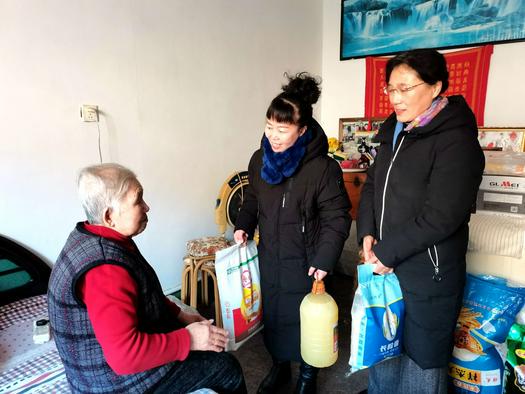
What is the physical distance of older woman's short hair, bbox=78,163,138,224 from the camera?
917 millimetres

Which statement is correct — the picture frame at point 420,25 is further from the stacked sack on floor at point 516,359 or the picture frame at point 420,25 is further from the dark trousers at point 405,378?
the dark trousers at point 405,378

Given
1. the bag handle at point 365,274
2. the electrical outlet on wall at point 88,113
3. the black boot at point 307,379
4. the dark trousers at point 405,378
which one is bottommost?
the black boot at point 307,379

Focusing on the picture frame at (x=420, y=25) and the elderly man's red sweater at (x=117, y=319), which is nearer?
the elderly man's red sweater at (x=117, y=319)

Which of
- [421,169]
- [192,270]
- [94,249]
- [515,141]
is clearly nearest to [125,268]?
[94,249]

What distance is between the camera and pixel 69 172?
1932 millimetres

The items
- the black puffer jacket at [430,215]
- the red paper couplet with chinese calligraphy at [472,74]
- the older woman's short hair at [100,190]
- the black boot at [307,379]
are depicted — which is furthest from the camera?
the red paper couplet with chinese calligraphy at [472,74]

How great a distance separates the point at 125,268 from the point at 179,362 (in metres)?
0.35

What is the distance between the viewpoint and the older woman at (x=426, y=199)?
1.03m

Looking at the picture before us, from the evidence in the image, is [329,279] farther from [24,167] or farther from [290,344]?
[24,167]

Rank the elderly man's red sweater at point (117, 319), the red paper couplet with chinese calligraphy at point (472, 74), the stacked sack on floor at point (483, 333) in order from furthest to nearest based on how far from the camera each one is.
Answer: the red paper couplet with chinese calligraphy at point (472, 74)
the stacked sack on floor at point (483, 333)
the elderly man's red sweater at point (117, 319)

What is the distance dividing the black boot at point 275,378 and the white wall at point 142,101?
3.65ft

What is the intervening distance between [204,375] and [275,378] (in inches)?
25.6

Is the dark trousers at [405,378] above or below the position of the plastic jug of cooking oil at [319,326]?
below

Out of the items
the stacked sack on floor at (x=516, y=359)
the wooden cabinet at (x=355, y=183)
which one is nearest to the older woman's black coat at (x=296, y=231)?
the stacked sack on floor at (x=516, y=359)
